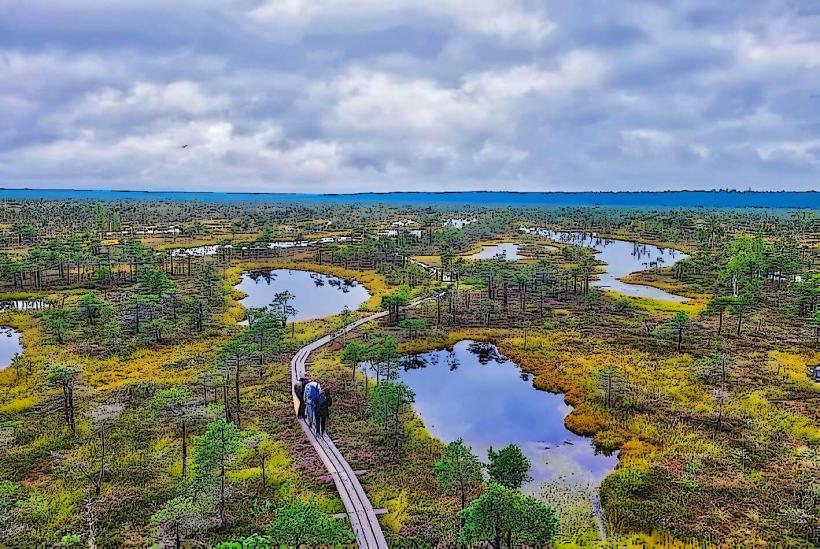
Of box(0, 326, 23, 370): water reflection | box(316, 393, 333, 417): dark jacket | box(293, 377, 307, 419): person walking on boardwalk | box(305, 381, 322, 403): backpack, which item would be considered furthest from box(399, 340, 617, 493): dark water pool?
box(0, 326, 23, 370): water reflection

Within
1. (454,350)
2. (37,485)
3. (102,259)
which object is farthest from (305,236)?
(37,485)

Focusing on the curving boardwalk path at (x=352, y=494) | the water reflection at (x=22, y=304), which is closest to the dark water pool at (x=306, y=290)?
the water reflection at (x=22, y=304)

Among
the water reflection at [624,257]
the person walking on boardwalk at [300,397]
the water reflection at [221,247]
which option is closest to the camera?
the person walking on boardwalk at [300,397]

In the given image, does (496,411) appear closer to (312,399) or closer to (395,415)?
(395,415)

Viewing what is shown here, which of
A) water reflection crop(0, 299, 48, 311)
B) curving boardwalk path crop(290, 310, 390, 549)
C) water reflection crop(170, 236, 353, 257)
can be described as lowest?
curving boardwalk path crop(290, 310, 390, 549)

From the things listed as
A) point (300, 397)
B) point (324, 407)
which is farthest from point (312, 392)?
point (300, 397)

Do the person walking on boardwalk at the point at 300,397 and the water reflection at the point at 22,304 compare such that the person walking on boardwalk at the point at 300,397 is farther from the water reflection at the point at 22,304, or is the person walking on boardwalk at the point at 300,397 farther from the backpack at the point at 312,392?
the water reflection at the point at 22,304

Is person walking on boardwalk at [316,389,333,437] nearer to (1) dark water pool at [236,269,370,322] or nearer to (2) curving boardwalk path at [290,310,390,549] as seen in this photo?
(2) curving boardwalk path at [290,310,390,549]
